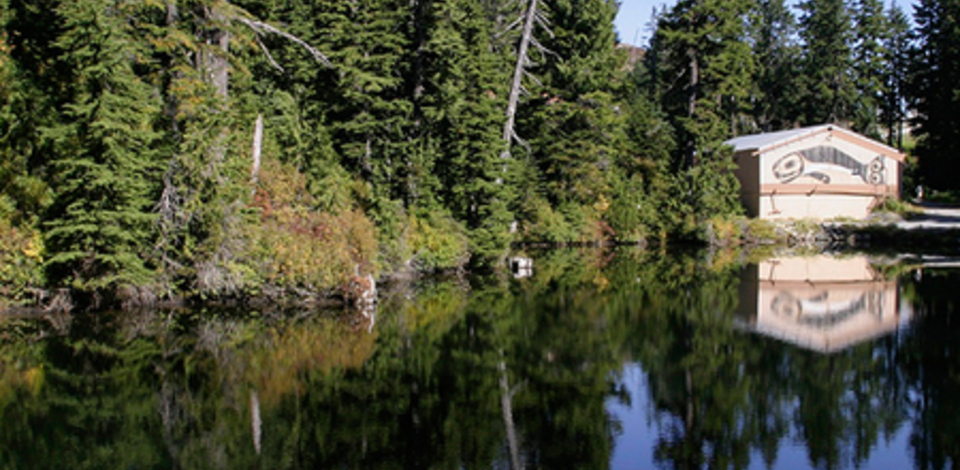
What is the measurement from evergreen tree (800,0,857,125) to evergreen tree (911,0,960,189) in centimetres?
426

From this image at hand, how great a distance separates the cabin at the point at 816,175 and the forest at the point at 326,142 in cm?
278

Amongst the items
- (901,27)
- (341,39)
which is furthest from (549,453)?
(901,27)

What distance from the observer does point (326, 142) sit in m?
25.7

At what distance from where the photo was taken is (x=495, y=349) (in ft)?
46.9

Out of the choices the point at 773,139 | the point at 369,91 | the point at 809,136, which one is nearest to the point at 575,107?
the point at 773,139

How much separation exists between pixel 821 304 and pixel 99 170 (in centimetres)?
1619

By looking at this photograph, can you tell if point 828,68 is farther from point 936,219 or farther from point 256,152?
point 256,152

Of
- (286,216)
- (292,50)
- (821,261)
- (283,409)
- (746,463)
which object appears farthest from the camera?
(821,261)

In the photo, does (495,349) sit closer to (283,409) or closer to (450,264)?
(283,409)

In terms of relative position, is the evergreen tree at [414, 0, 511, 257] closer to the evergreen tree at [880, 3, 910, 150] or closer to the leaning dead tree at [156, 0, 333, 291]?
the leaning dead tree at [156, 0, 333, 291]

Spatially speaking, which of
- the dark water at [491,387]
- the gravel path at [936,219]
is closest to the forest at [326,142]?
the dark water at [491,387]

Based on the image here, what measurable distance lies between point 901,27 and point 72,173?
60068 mm

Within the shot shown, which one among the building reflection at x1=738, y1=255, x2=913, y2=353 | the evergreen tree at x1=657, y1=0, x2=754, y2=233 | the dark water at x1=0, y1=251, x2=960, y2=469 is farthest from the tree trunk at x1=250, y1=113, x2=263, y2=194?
the evergreen tree at x1=657, y1=0, x2=754, y2=233

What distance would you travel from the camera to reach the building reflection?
1608cm
